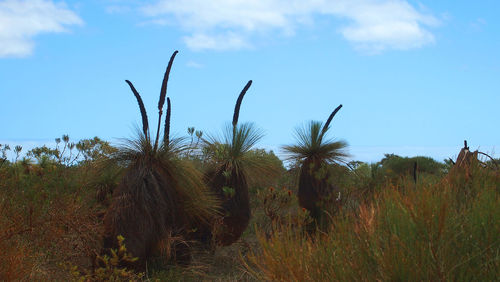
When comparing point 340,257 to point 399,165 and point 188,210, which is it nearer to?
point 188,210

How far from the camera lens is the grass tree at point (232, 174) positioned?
33.2 ft

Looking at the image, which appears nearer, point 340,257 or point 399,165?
point 340,257

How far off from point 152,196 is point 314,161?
4.45 m

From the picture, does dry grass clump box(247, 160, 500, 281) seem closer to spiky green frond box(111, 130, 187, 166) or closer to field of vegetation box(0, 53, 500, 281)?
field of vegetation box(0, 53, 500, 281)

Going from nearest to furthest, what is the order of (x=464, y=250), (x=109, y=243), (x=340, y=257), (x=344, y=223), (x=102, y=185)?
(x=464, y=250) < (x=340, y=257) < (x=344, y=223) < (x=109, y=243) < (x=102, y=185)

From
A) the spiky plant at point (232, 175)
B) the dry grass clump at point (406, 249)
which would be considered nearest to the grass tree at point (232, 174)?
the spiky plant at point (232, 175)

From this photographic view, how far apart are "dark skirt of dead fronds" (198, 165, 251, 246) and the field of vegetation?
0.03 m

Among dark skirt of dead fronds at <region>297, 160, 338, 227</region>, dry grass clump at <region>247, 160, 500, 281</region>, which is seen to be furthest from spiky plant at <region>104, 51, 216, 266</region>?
dry grass clump at <region>247, 160, 500, 281</region>

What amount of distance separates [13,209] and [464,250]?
20.1ft

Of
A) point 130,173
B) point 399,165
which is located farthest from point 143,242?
point 399,165

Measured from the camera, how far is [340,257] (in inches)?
153

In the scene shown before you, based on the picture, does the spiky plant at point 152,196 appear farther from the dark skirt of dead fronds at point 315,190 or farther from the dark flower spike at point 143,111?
the dark skirt of dead fronds at point 315,190

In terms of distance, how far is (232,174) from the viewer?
10.2m

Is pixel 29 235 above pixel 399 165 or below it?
below
